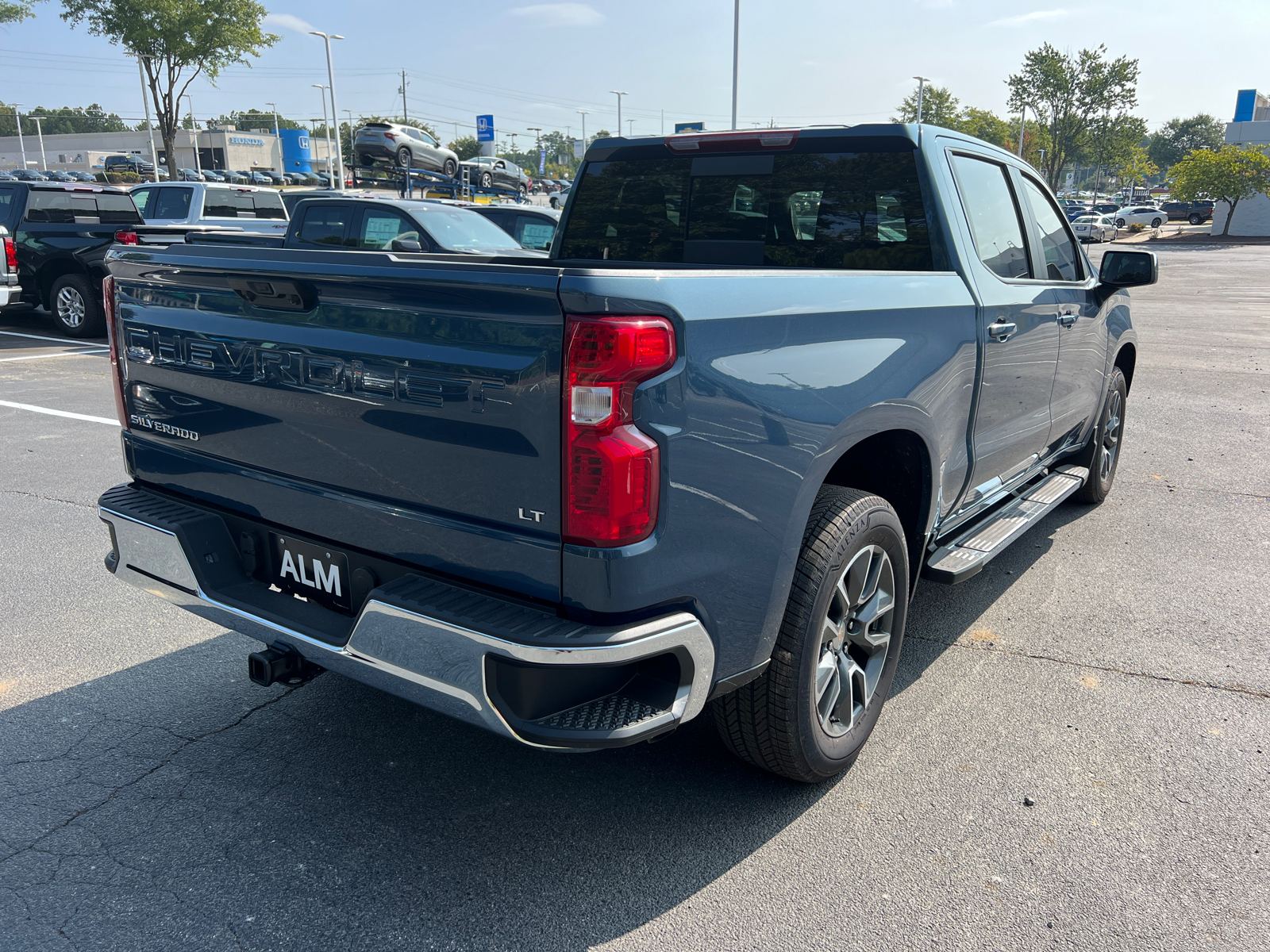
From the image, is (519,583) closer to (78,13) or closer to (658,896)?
(658,896)

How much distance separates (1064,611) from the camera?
4164 millimetres

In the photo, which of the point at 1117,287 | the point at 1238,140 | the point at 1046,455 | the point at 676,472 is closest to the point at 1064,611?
the point at 1046,455

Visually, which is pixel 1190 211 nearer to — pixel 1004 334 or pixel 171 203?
pixel 171 203

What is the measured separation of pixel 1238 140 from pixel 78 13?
Answer: 64.5 meters

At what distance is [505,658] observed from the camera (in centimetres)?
195

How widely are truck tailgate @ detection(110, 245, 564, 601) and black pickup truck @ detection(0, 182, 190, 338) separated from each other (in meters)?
11.3

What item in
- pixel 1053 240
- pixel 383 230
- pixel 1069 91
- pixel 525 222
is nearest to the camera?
pixel 1053 240

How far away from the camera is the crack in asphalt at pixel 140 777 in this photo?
2.52 meters

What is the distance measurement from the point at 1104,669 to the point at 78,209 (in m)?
14.0

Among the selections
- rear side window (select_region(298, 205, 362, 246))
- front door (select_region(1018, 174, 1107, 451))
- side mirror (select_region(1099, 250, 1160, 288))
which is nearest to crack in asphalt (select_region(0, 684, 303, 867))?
front door (select_region(1018, 174, 1107, 451))

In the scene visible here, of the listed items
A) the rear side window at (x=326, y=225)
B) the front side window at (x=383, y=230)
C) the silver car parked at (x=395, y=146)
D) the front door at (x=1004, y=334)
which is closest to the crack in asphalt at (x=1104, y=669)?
the front door at (x=1004, y=334)

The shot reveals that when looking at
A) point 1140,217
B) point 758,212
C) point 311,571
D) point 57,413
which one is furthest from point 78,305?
point 1140,217

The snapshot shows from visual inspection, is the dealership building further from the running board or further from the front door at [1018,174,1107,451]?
the running board

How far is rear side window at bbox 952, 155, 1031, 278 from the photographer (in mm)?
3605
